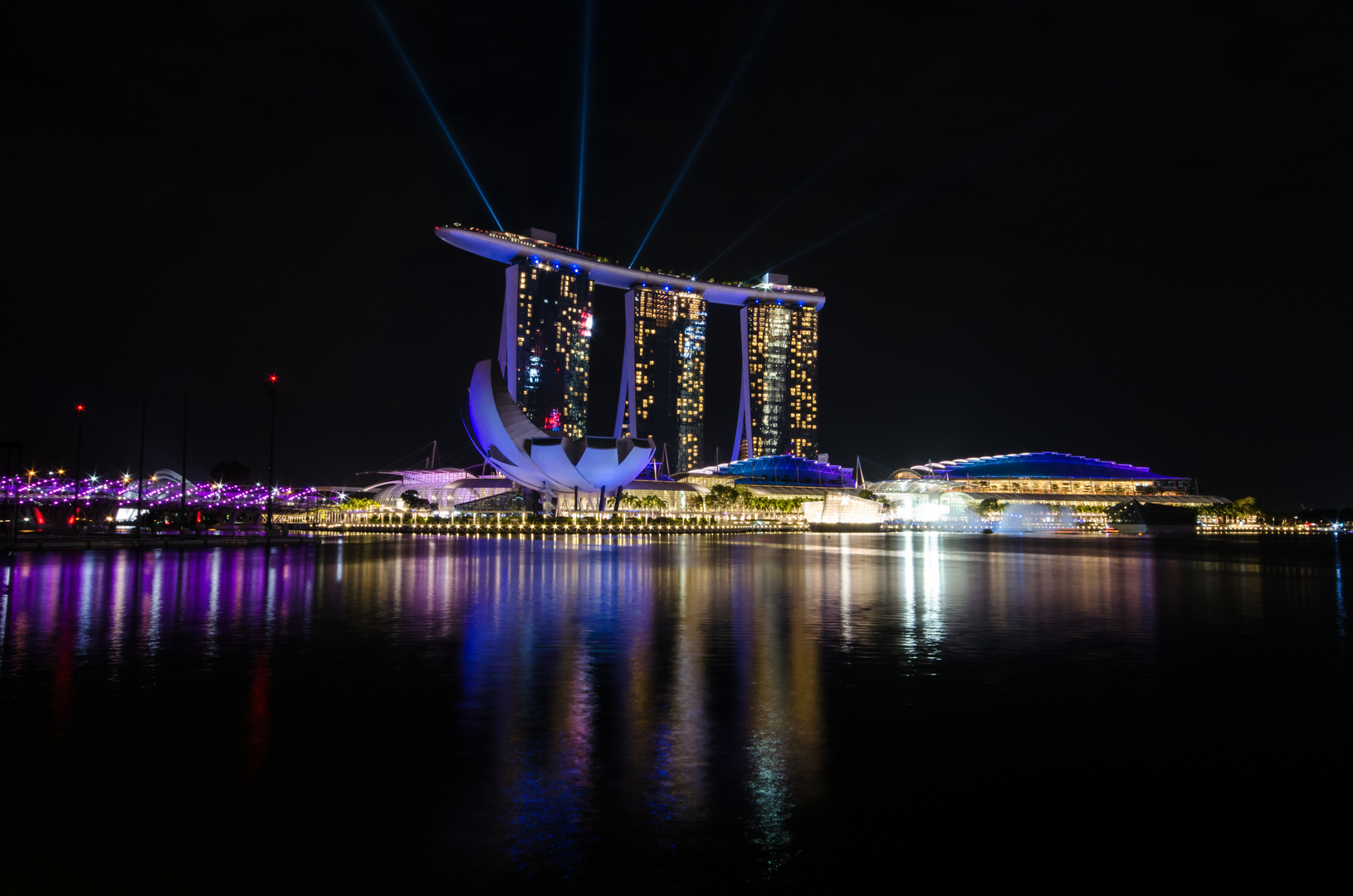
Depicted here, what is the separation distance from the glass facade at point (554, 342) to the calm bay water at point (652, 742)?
101754 mm

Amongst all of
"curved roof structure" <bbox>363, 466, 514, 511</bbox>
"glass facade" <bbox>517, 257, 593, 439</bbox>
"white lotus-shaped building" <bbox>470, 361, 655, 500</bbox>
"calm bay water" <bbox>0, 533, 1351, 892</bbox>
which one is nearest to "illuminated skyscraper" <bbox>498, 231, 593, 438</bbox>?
"glass facade" <bbox>517, 257, 593, 439</bbox>

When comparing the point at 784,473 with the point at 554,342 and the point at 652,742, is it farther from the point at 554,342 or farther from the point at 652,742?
the point at 652,742

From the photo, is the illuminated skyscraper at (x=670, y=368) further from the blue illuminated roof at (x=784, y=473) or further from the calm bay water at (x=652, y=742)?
the calm bay water at (x=652, y=742)

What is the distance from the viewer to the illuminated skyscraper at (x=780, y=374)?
5103 inches

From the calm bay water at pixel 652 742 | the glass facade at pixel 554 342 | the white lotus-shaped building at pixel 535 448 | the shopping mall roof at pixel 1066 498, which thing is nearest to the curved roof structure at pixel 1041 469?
the shopping mall roof at pixel 1066 498

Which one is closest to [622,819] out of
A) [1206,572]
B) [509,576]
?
[509,576]

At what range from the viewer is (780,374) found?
5162 inches

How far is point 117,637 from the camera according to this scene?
37.5 feet

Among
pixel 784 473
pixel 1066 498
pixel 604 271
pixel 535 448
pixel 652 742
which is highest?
pixel 604 271

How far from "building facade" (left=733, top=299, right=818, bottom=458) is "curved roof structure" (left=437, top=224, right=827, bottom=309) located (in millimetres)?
1419

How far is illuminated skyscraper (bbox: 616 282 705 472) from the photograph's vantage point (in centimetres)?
12769

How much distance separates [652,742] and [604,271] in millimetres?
118432

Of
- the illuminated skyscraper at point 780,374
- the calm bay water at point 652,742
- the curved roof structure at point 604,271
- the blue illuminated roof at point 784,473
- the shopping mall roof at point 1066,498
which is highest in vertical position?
the curved roof structure at point 604,271

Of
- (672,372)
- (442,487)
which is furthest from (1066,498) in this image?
(442,487)
